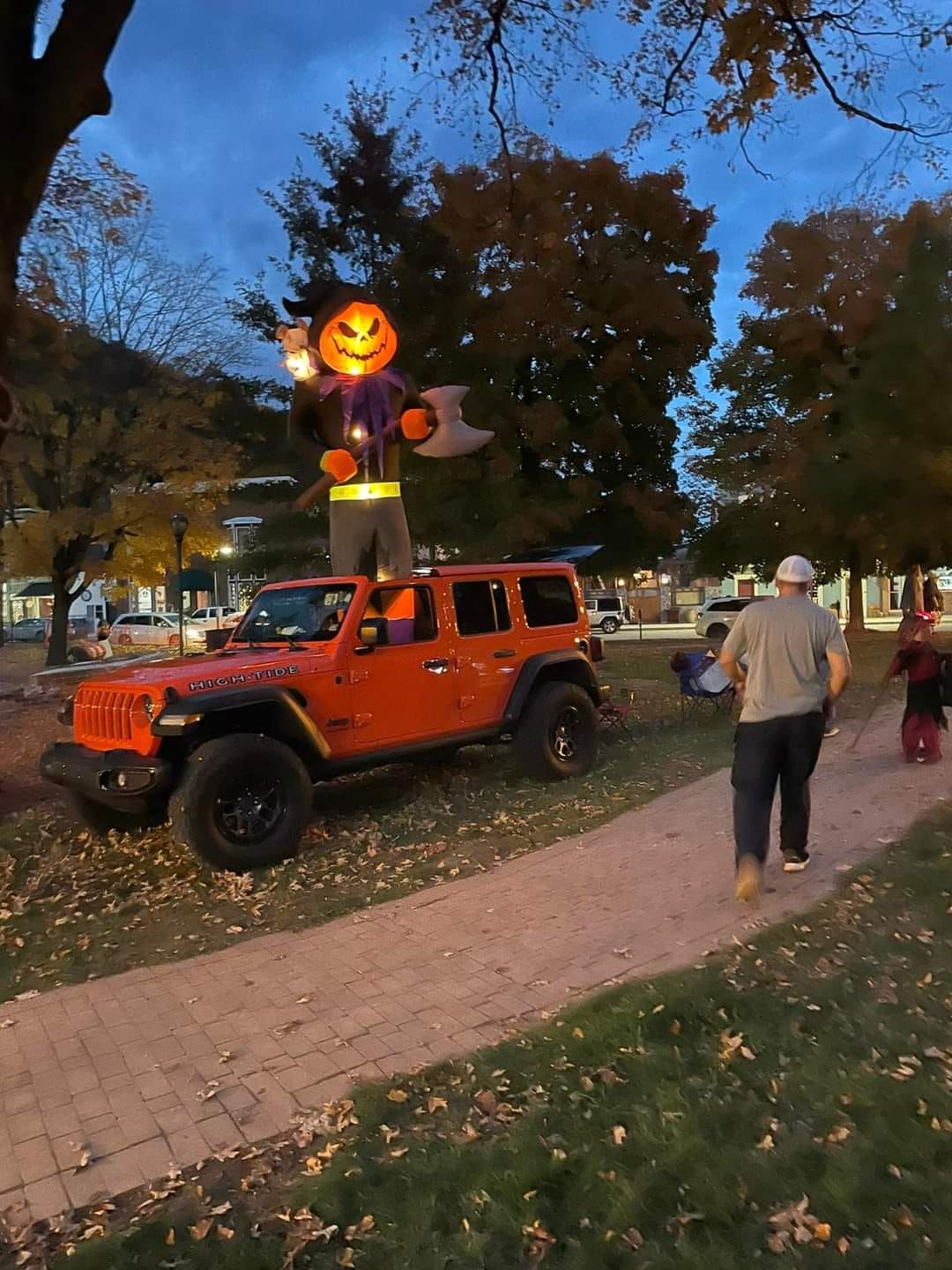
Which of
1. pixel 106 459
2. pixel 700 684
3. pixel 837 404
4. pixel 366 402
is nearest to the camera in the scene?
pixel 366 402

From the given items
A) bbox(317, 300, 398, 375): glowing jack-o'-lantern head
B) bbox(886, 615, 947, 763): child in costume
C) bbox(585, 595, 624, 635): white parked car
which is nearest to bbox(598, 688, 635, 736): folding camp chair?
bbox(886, 615, 947, 763): child in costume

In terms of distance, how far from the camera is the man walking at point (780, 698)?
193 inches

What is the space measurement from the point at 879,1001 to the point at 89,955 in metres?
3.84

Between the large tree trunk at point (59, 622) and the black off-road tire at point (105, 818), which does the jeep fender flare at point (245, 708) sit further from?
the large tree trunk at point (59, 622)

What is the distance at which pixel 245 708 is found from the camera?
6301 mm

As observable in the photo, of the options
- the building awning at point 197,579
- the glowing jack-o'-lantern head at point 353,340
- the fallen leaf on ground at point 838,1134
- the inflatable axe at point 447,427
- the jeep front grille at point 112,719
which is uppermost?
the glowing jack-o'-lantern head at point 353,340

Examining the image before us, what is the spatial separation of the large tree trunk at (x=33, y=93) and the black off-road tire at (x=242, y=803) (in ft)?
8.21

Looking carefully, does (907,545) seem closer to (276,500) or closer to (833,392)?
(833,392)

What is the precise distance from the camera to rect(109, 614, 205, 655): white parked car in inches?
1248

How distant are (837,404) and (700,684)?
15.0 m

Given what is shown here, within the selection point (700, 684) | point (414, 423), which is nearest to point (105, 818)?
point (414, 423)

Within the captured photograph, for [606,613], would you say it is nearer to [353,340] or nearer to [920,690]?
[353,340]

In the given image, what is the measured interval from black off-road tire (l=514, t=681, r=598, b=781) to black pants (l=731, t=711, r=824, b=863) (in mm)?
3252

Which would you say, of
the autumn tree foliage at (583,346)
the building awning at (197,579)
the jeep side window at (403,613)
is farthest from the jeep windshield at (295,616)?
the building awning at (197,579)
